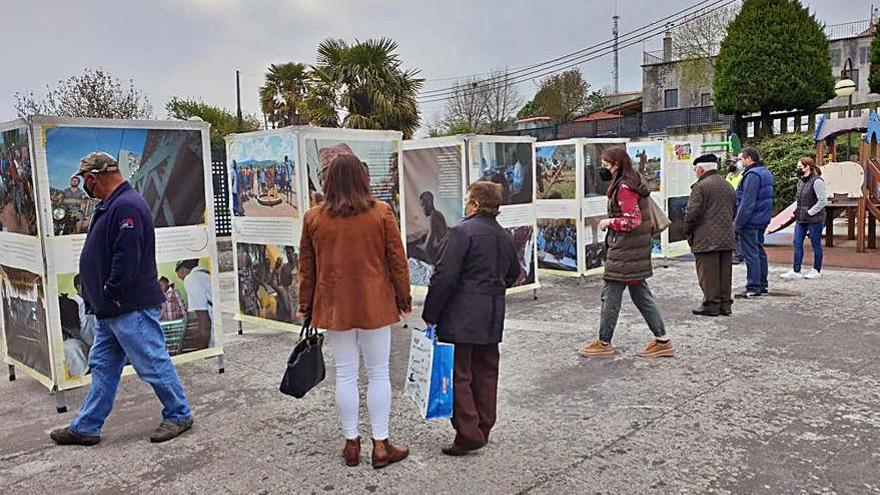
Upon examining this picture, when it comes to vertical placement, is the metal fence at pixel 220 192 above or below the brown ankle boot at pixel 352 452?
above

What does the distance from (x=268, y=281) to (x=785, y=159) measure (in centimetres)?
1616

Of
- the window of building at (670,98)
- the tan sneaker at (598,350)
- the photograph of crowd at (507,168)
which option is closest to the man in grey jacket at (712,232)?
the tan sneaker at (598,350)

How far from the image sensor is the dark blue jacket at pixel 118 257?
12.2ft

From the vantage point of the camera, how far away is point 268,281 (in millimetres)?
6543

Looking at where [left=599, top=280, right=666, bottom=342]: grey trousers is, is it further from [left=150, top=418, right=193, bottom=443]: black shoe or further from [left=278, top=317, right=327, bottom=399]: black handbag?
[left=150, top=418, right=193, bottom=443]: black shoe

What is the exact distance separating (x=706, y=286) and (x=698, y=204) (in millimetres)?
847

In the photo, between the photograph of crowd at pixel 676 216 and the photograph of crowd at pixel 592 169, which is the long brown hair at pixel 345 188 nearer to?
the photograph of crowd at pixel 592 169

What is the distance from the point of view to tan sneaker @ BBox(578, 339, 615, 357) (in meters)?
5.59

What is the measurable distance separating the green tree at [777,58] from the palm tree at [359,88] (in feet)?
35.5

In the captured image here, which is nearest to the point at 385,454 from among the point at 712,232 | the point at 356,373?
the point at 356,373

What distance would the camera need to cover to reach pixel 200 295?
5.21 meters

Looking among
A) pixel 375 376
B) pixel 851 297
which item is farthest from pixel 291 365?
pixel 851 297

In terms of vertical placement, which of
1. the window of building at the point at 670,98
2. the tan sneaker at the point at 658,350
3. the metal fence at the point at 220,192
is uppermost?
the window of building at the point at 670,98

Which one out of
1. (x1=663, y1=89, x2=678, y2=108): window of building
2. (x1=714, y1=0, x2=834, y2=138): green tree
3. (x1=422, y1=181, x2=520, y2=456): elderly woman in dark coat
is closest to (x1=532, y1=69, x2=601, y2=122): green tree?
(x1=663, y1=89, x2=678, y2=108): window of building
